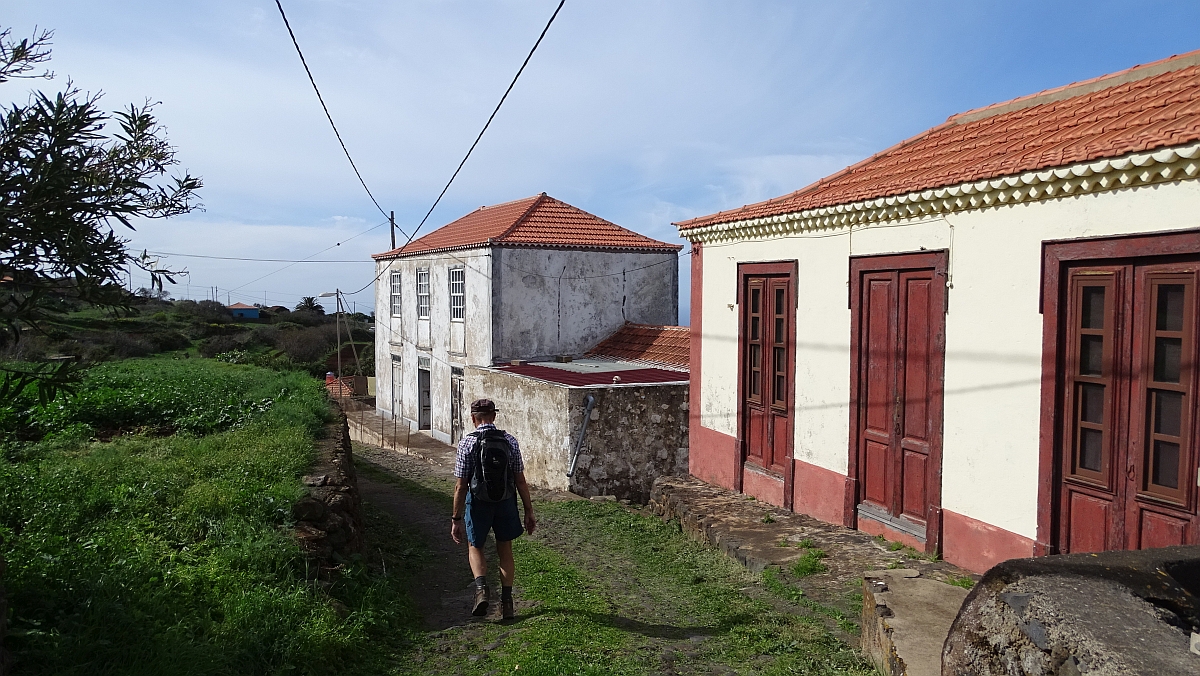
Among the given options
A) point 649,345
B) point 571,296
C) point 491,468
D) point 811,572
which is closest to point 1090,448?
point 811,572

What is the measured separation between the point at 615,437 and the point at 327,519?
739cm

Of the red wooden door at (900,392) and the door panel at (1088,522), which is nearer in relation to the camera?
the door panel at (1088,522)

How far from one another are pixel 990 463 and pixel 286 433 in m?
6.90

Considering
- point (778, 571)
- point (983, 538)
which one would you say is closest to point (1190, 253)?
point (983, 538)

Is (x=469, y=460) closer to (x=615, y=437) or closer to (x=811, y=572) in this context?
(x=811, y=572)

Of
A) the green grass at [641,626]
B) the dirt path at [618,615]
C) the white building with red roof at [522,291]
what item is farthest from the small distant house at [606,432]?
the green grass at [641,626]

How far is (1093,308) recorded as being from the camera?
539 centimetres

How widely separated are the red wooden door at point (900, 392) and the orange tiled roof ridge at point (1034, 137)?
83 cm

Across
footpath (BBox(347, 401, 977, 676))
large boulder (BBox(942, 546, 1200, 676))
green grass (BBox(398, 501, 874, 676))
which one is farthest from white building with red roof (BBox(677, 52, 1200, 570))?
large boulder (BBox(942, 546, 1200, 676))

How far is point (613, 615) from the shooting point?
19.3 ft

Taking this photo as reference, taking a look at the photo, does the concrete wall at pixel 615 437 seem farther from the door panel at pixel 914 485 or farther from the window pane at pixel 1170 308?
the window pane at pixel 1170 308

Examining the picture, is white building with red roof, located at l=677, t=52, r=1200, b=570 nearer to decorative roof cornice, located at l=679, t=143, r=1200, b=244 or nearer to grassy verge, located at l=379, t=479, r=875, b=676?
decorative roof cornice, located at l=679, t=143, r=1200, b=244

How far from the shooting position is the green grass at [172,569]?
4031mm

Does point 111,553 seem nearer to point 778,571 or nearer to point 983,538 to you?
point 778,571
